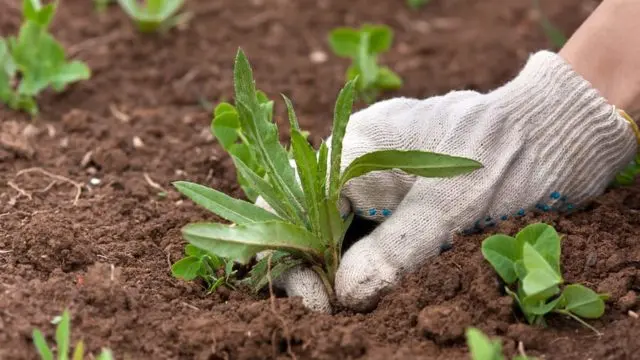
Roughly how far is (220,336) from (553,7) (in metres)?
2.48

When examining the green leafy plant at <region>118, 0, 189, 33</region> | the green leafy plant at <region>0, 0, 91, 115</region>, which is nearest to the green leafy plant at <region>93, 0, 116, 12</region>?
the green leafy plant at <region>118, 0, 189, 33</region>

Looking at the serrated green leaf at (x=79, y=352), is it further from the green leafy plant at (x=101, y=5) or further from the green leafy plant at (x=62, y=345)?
the green leafy plant at (x=101, y=5)

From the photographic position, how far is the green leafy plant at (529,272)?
1.80 metres

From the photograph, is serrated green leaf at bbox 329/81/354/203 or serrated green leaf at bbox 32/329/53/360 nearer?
serrated green leaf at bbox 32/329/53/360

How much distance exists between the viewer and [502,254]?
1.86 meters

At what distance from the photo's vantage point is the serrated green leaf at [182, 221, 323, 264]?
1.78 m

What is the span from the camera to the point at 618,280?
1.94 m

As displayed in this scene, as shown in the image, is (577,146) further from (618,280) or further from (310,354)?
(310,354)

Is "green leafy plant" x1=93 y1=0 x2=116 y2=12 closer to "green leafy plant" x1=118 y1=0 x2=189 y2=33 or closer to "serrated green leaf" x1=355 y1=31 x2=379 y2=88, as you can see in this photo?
"green leafy plant" x1=118 y1=0 x2=189 y2=33

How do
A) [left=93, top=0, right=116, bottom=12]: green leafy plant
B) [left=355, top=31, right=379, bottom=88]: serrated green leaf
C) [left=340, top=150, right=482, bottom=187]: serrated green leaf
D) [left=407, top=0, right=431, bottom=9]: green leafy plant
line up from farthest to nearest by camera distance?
[left=407, top=0, right=431, bottom=9]: green leafy plant < [left=93, top=0, right=116, bottom=12]: green leafy plant < [left=355, top=31, right=379, bottom=88]: serrated green leaf < [left=340, top=150, right=482, bottom=187]: serrated green leaf

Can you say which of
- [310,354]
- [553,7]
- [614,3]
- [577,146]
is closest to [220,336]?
[310,354]

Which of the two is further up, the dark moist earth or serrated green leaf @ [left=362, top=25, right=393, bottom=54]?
serrated green leaf @ [left=362, top=25, right=393, bottom=54]

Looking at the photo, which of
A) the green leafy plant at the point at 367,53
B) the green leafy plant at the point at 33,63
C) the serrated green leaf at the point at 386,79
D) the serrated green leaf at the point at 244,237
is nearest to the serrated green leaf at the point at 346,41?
the green leafy plant at the point at 367,53

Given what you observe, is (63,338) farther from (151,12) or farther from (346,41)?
(151,12)
